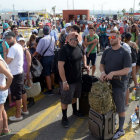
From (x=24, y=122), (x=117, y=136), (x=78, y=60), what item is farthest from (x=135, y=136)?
(x=24, y=122)

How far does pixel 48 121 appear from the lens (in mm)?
4242

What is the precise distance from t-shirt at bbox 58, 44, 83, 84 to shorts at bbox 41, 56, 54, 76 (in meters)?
1.77

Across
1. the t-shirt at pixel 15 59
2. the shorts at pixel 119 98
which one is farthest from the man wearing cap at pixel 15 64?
the shorts at pixel 119 98

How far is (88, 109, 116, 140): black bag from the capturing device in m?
3.28

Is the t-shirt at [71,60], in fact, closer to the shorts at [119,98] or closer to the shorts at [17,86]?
the shorts at [119,98]

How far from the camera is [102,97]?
10.5 feet

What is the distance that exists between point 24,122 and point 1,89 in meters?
1.45

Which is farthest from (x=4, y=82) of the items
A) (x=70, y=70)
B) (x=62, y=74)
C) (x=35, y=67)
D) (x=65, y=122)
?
(x=35, y=67)

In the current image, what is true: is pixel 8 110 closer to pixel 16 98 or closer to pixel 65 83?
pixel 16 98

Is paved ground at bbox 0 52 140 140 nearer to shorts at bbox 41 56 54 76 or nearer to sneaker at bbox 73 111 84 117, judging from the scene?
sneaker at bbox 73 111 84 117

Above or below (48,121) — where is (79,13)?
above

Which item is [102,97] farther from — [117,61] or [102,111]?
[117,61]

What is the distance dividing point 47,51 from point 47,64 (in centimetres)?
37

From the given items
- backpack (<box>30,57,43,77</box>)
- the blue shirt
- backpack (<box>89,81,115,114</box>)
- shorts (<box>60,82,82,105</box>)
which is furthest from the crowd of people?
the blue shirt
